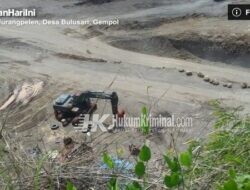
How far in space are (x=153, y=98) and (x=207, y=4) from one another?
9916 mm

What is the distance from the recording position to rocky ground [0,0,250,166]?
2280 cm

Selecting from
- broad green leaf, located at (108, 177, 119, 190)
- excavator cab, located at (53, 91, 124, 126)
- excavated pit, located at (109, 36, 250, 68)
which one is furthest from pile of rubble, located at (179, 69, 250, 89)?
broad green leaf, located at (108, 177, 119, 190)

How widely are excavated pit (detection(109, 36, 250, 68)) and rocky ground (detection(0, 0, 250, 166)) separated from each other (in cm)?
5

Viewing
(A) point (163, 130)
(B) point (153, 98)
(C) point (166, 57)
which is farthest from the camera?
(C) point (166, 57)

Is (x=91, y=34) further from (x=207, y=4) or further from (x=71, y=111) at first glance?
(x=71, y=111)

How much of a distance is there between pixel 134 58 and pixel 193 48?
3179mm

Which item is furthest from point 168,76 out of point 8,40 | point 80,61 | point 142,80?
point 8,40

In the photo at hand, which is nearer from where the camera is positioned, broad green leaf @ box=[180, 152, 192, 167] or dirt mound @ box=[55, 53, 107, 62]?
broad green leaf @ box=[180, 152, 192, 167]

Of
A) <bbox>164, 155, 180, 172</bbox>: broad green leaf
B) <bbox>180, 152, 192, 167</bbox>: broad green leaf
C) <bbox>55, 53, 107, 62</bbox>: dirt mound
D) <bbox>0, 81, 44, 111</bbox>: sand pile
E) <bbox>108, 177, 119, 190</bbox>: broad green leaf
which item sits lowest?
<bbox>0, 81, 44, 111</bbox>: sand pile

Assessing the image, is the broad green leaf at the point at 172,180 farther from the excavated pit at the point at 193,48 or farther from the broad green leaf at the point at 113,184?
the excavated pit at the point at 193,48

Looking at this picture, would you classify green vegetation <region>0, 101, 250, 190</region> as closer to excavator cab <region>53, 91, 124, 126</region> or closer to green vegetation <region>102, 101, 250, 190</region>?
green vegetation <region>102, 101, 250, 190</region>

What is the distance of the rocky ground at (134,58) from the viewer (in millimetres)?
22797

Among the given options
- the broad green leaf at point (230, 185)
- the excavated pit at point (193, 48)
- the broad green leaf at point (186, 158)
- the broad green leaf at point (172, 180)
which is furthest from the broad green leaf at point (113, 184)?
the excavated pit at point (193, 48)

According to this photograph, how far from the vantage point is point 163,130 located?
20.1 meters
